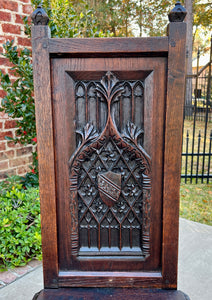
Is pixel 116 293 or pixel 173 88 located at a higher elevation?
pixel 173 88

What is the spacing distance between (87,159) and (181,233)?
1635 millimetres

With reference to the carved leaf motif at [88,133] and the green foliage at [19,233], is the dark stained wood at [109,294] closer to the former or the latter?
the carved leaf motif at [88,133]

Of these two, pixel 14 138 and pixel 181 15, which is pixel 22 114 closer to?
pixel 14 138

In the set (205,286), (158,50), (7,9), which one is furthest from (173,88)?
(7,9)

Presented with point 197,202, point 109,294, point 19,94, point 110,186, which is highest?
point 19,94

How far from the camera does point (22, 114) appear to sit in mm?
2189

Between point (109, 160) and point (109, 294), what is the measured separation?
1.57 feet

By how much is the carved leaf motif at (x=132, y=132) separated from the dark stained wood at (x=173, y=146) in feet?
0.32

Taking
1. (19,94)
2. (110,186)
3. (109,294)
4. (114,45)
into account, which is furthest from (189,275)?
(19,94)

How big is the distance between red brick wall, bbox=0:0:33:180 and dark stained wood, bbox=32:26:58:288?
1.58 meters

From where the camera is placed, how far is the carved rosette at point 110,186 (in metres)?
0.87

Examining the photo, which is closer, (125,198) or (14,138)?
(125,198)

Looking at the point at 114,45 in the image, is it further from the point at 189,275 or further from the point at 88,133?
the point at 189,275

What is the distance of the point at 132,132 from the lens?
2.84 feet
